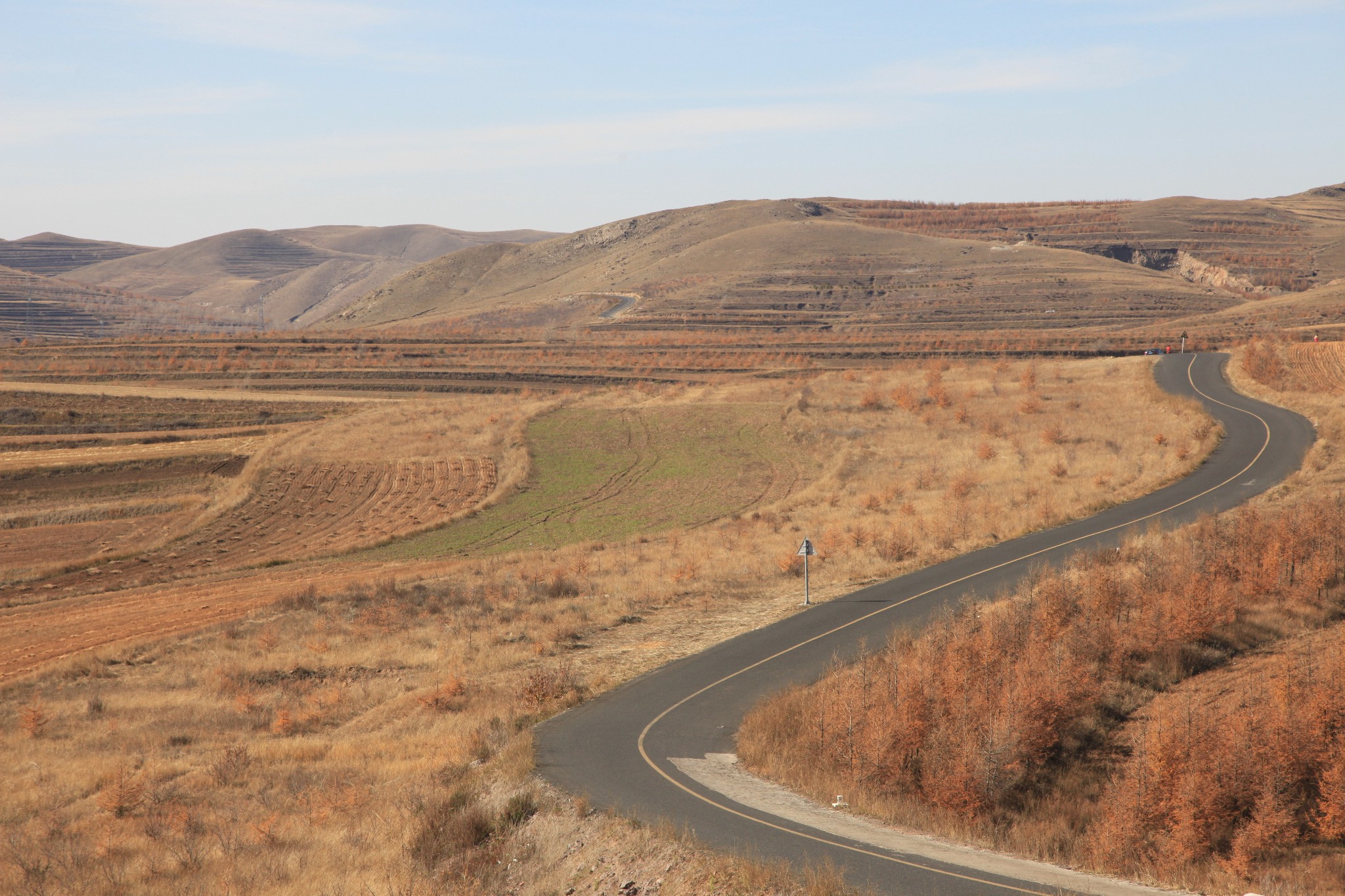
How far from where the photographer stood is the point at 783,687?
17.8 m

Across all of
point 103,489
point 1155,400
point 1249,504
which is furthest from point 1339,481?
point 103,489

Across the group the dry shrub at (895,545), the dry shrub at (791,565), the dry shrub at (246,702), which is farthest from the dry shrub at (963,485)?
the dry shrub at (246,702)

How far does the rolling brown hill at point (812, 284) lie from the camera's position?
116500 millimetres

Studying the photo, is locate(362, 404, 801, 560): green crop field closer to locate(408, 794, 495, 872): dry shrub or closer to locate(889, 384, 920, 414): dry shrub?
locate(889, 384, 920, 414): dry shrub

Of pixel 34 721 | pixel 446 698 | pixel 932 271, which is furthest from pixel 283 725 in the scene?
pixel 932 271

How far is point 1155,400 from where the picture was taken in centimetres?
4947

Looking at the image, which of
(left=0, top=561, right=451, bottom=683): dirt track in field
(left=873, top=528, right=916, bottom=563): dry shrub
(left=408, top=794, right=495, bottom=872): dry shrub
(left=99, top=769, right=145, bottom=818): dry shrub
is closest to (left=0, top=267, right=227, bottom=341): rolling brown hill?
(left=0, top=561, right=451, bottom=683): dirt track in field

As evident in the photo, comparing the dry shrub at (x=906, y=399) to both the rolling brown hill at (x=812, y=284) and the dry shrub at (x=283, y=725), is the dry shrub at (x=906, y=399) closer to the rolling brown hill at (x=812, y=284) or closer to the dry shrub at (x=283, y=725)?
the dry shrub at (x=283, y=725)

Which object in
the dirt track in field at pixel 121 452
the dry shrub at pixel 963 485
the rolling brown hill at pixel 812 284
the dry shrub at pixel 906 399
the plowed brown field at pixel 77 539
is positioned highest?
the rolling brown hill at pixel 812 284

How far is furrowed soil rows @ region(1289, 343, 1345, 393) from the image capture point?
49781mm

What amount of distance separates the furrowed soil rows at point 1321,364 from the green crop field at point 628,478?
27954 millimetres

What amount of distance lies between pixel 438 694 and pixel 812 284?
124 metres

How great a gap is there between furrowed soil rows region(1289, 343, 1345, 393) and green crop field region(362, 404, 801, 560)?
1101 inches

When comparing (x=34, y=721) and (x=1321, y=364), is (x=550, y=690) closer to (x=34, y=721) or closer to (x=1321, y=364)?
(x=34, y=721)
